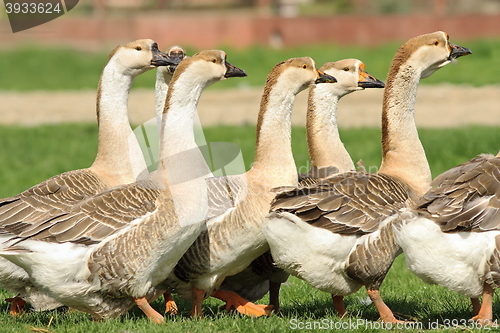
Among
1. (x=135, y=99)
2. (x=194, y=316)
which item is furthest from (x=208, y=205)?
(x=135, y=99)

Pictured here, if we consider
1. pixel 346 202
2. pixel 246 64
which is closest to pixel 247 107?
→ pixel 246 64

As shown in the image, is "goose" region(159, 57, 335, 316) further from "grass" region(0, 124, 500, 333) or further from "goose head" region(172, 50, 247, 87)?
"goose head" region(172, 50, 247, 87)

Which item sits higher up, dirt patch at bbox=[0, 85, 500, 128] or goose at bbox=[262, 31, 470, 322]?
goose at bbox=[262, 31, 470, 322]

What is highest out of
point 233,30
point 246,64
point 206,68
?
point 206,68

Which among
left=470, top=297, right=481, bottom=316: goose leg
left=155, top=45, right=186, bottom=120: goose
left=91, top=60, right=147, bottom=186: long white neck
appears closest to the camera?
left=470, top=297, right=481, bottom=316: goose leg

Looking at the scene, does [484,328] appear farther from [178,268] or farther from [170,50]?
[170,50]

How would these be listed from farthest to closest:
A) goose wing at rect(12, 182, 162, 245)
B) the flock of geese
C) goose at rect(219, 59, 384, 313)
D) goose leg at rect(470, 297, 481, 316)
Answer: goose at rect(219, 59, 384, 313)
goose leg at rect(470, 297, 481, 316)
goose wing at rect(12, 182, 162, 245)
the flock of geese

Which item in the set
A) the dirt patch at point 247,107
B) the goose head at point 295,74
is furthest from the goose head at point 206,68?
the dirt patch at point 247,107

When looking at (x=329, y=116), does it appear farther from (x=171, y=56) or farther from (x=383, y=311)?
(x=383, y=311)

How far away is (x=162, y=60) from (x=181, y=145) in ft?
4.36

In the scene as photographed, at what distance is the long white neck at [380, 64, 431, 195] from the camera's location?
6.03 meters

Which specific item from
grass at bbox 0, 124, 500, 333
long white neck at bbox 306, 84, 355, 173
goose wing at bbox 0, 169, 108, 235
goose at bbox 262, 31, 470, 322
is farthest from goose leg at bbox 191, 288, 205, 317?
long white neck at bbox 306, 84, 355, 173

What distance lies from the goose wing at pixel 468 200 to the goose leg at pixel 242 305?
163cm

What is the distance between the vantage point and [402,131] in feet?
20.1
